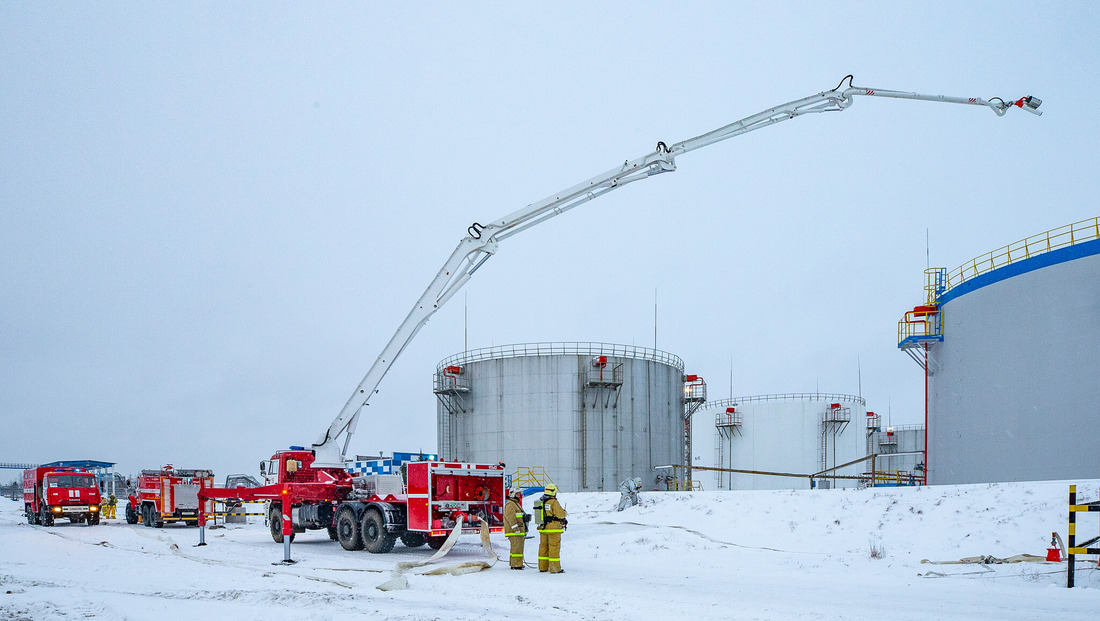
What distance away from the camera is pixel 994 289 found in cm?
2350

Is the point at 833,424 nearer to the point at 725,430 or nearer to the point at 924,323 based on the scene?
the point at 725,430

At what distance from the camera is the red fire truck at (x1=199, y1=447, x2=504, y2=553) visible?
17266mm

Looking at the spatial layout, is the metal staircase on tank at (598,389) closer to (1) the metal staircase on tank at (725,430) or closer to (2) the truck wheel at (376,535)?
(1) the metal staircase on tank at (725,430)

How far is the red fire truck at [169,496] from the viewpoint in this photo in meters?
28.3

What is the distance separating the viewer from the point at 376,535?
17984 millimetres

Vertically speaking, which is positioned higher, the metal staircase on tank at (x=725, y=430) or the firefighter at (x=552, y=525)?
the firefighter at (x=552, y=525)

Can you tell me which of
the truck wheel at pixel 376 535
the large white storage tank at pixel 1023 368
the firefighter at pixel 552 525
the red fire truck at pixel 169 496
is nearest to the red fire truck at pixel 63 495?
the red fire truck at pixel 169 496

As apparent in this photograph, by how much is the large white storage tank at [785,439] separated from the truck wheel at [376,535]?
95.8 ft

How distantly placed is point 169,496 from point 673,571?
20.7 m

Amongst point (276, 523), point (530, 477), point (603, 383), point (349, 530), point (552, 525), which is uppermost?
point (603, 383)

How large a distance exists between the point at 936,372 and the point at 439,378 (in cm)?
2020

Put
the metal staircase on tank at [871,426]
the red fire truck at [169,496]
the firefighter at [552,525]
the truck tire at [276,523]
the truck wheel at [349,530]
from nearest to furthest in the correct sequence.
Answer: the firefighter at [552,525] → the truck wheel at [349,530] → the truck tire at [276,523] → the red fire truck at [169,496] → the metal staircase on tank at [871,426]

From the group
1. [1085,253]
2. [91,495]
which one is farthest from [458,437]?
[1085,253]

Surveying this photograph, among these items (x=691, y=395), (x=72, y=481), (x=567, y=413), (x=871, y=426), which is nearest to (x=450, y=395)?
(x=567, y=413)
